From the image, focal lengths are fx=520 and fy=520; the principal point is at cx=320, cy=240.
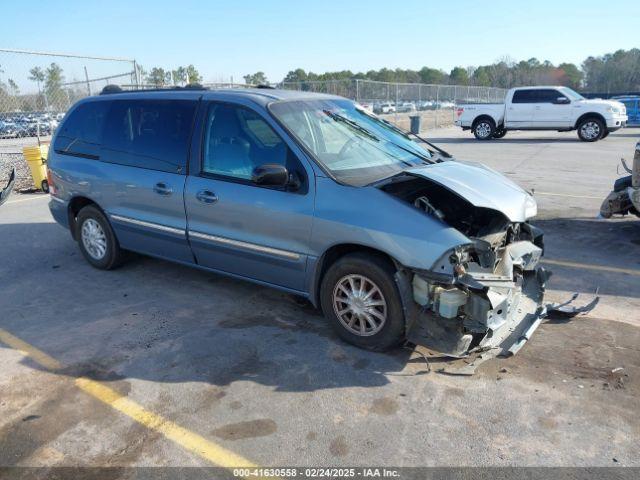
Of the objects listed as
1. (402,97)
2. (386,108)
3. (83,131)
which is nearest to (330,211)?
(83,131)

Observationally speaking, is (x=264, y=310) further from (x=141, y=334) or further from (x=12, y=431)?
(x=12, y=431)

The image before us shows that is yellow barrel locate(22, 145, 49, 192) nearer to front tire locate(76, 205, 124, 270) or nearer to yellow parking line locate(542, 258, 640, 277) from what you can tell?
front tire locate(76, 205, 124, 270)

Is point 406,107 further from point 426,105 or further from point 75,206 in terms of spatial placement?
point 75,206

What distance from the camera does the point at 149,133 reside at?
200 inches

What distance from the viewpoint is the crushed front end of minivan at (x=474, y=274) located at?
3.49 m

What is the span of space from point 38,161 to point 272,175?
348 inches

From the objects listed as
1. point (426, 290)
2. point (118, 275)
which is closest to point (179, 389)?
point (426, 290)

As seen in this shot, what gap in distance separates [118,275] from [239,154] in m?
2.32

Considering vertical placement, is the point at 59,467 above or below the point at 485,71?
below

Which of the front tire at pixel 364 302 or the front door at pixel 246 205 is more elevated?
→ the front door at pixel 246 205

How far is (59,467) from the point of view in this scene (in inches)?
112

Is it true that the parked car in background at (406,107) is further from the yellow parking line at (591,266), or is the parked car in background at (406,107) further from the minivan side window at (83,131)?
the minivan side window at (83,131)

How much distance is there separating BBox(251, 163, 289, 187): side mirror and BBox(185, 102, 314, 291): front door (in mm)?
127

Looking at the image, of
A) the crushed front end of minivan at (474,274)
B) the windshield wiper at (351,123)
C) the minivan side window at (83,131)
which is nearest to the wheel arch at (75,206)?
the minivan side window at (83,131)
